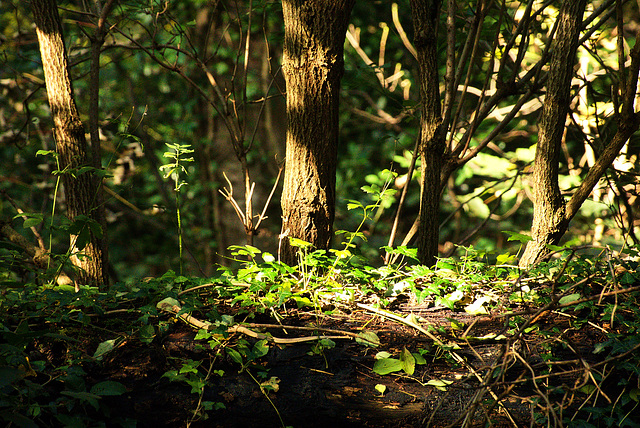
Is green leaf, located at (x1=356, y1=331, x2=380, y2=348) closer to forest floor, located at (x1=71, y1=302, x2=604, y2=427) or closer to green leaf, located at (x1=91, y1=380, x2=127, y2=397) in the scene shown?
forest floor, located at (x1=71, y1=302, x2=604, y2=427)

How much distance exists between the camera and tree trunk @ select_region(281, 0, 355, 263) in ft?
7.20

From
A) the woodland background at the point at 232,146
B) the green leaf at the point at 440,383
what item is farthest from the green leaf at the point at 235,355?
the woodland background at the point at 232,146

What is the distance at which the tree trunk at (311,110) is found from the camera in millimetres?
2195

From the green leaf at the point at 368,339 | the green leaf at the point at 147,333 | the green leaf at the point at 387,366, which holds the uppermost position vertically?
the green leaf at the point at 147,333

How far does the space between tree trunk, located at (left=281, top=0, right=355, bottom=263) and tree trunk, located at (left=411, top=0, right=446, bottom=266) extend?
38 cm

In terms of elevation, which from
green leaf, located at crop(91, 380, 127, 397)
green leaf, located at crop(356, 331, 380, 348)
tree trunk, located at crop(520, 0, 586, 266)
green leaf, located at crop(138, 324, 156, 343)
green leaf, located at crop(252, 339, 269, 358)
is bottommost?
green leaf, located at crop(91, 380, 127, 397)

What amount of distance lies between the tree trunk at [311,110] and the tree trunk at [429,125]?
0.38 meters

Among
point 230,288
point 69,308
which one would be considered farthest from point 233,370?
A: point 69,308

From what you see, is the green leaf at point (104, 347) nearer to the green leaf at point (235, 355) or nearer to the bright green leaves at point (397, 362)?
the green leaf at point (235, 355)

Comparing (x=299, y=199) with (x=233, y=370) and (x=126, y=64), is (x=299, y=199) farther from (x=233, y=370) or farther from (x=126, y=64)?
(x=126, y=64)

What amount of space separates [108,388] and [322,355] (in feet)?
2.38

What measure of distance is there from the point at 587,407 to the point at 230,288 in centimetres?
141

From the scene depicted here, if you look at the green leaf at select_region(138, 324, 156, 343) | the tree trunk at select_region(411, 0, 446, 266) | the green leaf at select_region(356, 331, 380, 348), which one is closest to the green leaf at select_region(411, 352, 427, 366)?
the green leaf at select_region(356, 331, 380, 348)

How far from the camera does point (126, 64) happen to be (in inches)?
314
